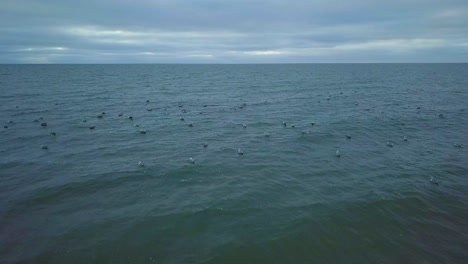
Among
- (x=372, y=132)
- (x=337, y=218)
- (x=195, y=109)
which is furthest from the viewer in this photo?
Result: (x=195, y=109)

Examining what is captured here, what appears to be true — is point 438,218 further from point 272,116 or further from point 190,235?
point 272,116

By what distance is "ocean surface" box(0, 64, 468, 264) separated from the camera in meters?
12.5

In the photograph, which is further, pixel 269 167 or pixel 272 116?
pixel 272 116

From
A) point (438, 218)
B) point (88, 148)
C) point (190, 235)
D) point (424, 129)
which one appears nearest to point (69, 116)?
point (88, 148)

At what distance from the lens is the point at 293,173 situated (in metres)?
20.5

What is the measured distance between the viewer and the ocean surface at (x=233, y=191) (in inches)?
494

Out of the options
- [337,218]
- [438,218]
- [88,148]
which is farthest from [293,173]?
[88,148]

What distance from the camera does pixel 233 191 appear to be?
17703 millimetres

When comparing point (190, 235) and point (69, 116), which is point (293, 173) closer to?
point (190, 235)

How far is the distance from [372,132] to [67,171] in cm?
2885

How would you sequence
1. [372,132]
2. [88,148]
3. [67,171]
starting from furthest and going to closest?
[372,132]
[88,148]
[67,171]

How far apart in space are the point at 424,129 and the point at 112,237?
33.6 m

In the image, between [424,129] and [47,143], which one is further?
[424,129]

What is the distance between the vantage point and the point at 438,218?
48.9 feet
